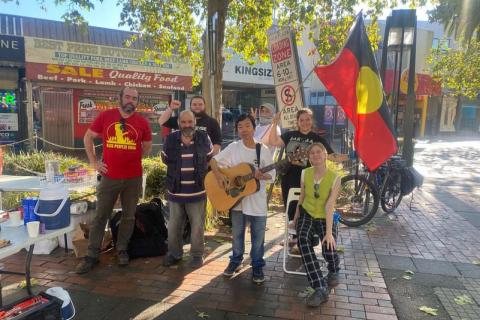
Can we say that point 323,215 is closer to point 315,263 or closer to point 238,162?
point 315,263

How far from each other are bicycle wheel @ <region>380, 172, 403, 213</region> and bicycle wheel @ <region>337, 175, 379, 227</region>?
1.40 feet

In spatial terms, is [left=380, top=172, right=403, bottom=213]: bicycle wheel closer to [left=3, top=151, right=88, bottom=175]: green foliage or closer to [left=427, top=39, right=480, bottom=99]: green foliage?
[left=3, top=151, right=88, bottom=175]: green foliage

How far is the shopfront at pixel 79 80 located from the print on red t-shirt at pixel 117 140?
10.5m

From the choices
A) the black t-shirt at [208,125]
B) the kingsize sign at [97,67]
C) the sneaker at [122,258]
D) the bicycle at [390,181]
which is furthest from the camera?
the kingsize sign at [97,67]

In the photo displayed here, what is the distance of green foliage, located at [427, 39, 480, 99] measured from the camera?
1717cm

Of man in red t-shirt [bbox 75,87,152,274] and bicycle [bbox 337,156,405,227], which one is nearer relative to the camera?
man in red t-shirt [bbox 75,87,152,274]

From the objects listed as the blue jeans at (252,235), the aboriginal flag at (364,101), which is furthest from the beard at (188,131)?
the aboriginal flag at (364,101)

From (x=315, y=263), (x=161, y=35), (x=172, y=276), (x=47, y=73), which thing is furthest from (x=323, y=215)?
(x=47, y=73)

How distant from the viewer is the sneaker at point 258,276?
3949 mm

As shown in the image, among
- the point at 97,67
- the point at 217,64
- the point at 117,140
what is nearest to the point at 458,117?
the point at 97,67

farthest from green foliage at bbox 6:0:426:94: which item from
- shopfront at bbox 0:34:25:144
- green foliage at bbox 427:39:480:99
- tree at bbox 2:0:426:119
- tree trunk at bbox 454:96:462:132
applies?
tree trunk at bbox 454:96:462:132

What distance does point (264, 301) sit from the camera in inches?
142

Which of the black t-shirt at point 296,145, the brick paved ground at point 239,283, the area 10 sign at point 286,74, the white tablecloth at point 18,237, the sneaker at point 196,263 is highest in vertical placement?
the area 10 sign at point 286,74

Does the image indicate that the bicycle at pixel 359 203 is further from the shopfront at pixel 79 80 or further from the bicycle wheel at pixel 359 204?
the shopfront at pixel 79 80
